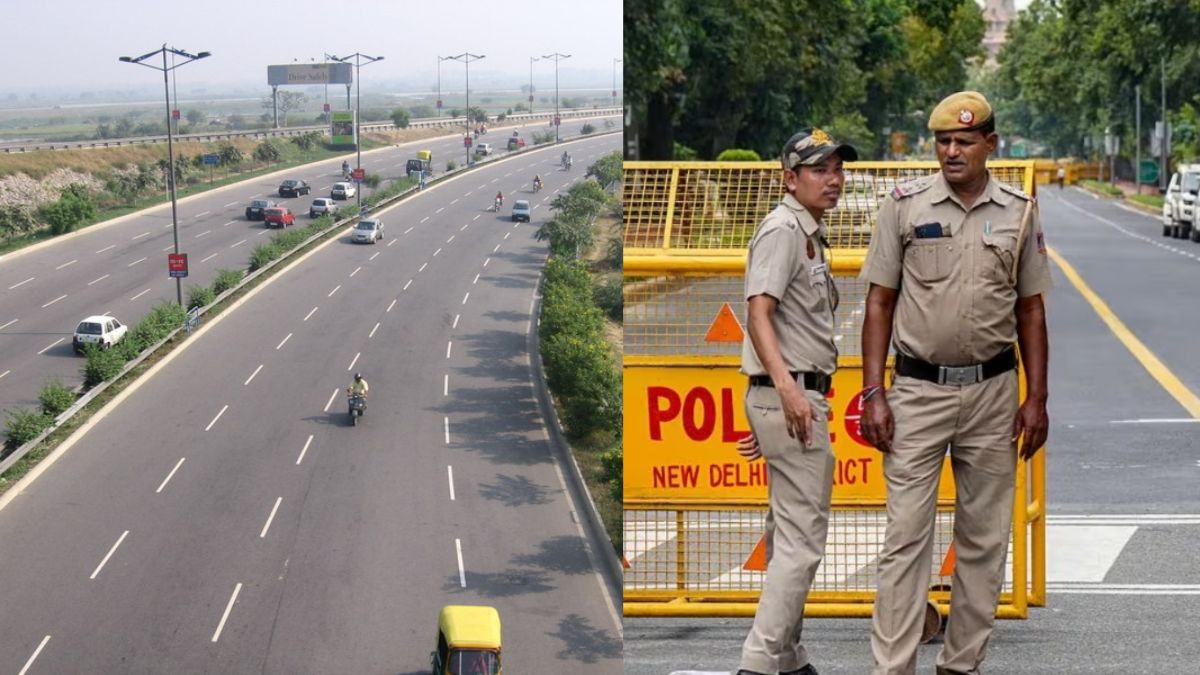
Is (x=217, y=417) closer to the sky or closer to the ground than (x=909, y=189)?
closer to the ground

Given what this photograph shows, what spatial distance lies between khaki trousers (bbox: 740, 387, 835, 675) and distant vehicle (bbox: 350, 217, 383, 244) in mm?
1129

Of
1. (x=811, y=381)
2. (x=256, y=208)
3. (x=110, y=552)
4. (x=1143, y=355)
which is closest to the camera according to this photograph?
(x=110, y=552)

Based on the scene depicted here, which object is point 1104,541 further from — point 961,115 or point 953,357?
point 961,115

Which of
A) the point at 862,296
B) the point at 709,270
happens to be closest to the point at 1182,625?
the point at 862,296

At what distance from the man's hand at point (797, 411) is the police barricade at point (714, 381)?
1.97m

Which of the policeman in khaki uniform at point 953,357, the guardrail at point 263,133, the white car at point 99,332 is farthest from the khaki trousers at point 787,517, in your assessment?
the white car at point 99,332

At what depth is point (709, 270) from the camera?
7051mm

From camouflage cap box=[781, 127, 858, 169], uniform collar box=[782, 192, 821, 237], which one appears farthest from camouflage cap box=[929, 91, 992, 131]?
uniform collar box=[782, 192, 821, 237]

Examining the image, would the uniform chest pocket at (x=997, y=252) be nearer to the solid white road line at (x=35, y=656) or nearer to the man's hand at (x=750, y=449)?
the man's hand at (x=750, y=449)

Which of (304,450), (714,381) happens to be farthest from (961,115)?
(714,381)

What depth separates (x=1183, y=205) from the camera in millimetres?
45031

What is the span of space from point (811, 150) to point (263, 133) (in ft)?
4.90

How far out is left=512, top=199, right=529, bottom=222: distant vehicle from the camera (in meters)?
5.14

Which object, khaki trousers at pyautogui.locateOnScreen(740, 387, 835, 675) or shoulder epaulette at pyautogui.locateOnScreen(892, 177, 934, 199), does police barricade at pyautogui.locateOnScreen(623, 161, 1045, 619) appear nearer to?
shoulder epaulette at pyautogui.locateOnScreen(892, 177, 934, 199)
